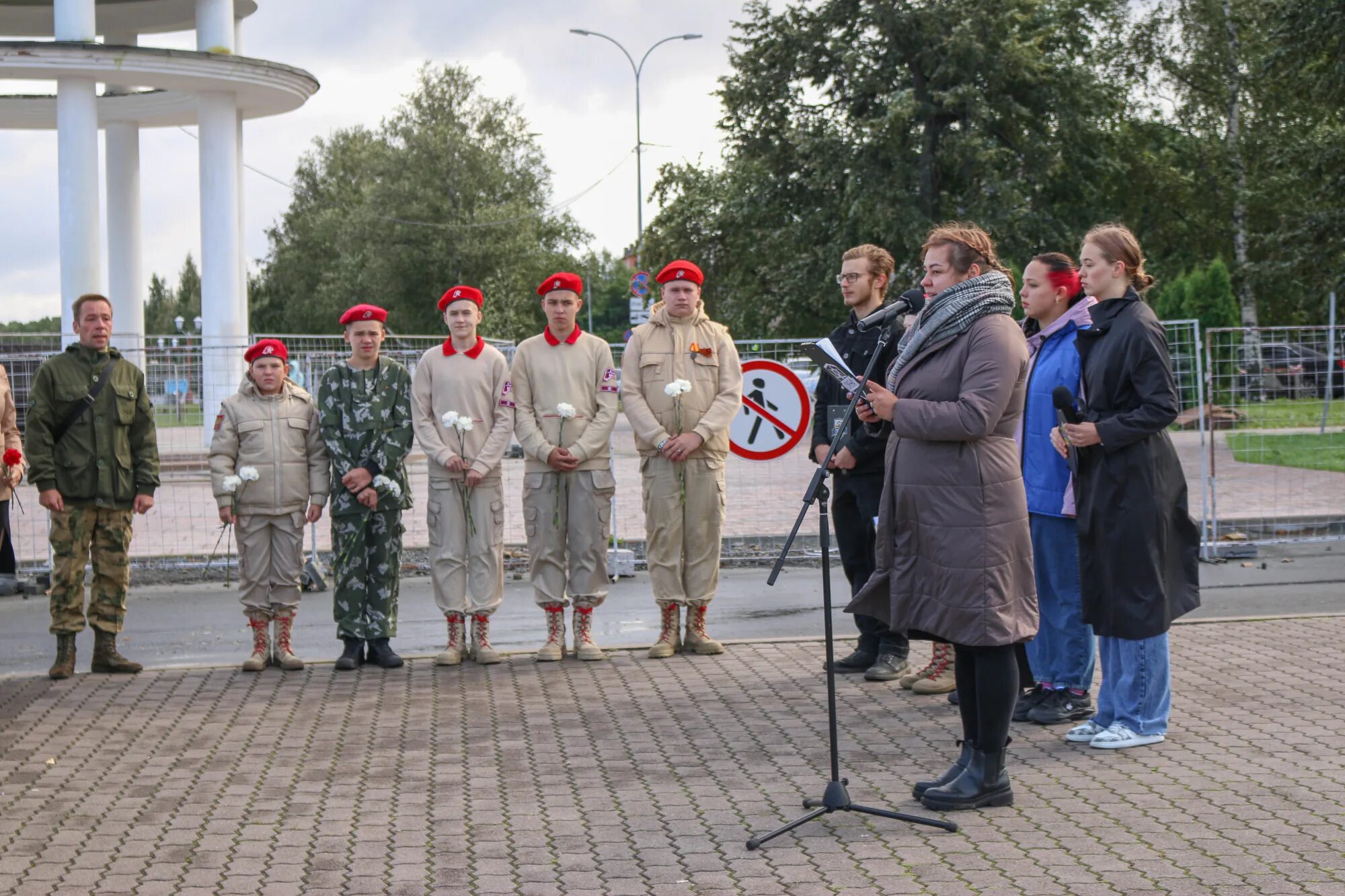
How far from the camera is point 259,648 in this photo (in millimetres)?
8539

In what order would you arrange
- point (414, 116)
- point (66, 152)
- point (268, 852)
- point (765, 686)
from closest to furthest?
point (268, 852)
point (765, 686)
point (66, 152)
point (414, 116)

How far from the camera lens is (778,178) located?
35.1 m

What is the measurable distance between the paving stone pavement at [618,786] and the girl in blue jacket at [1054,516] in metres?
0.29

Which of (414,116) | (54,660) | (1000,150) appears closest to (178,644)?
(54,660)

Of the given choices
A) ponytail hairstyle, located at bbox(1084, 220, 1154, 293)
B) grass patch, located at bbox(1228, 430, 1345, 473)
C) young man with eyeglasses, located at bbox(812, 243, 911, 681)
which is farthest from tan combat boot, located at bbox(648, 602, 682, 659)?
grass patch, located at bbox(1228, 430, 1345, 473)

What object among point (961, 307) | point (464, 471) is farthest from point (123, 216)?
point (961, 307)

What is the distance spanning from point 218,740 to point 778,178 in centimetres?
2970

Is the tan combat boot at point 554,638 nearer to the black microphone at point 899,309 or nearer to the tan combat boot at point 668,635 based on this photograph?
the tan combat boot at point 668,635

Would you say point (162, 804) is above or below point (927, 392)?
below

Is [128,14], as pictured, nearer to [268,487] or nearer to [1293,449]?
[1293,449]

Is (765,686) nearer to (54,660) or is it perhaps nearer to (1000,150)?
(54,660)

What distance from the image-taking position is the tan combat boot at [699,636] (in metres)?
8.74

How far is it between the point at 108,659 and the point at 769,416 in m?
4.85

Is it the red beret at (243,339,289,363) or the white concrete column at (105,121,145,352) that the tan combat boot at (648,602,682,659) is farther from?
the white concrete column at (105,121,145,352)
